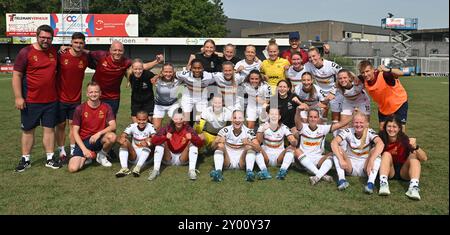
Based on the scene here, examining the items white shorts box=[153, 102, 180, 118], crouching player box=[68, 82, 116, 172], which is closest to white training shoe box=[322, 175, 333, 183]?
white shorts box=[153, 102, 180, 118]

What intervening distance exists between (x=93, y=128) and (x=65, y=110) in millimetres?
605

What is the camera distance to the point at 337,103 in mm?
6516

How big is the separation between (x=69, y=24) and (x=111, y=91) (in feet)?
119

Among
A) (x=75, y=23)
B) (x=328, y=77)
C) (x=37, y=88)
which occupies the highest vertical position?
(x=75, y=23)

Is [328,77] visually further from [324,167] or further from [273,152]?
[324,167]

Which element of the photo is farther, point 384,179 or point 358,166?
point 358,166

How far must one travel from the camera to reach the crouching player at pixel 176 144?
529cm

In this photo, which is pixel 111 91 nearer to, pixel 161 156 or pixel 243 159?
pixel 161 156

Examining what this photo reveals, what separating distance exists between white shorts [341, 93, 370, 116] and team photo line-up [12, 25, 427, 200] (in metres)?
0.02

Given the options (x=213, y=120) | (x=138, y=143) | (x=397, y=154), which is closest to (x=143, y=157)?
Result: (x=138, y=143)

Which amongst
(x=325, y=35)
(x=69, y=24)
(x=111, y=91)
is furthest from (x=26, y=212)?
(x=325, y=35)

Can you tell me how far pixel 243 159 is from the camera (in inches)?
213

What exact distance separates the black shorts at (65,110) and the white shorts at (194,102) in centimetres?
175

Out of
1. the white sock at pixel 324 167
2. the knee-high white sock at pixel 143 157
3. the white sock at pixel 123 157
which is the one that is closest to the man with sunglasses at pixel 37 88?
the white sock at pixel 123 157
